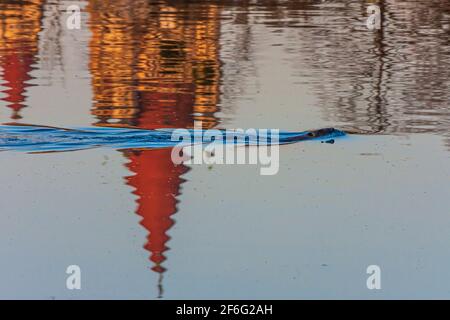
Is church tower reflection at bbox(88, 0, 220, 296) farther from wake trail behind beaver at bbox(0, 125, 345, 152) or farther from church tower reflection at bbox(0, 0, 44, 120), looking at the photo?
church tower reflection at bbox(0, 0, 44, 120)

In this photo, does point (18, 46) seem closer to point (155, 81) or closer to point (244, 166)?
point (155, 81)

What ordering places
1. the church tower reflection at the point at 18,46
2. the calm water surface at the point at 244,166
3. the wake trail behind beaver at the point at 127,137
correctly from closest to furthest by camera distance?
the calm water surface at the point at 244,166 → the wake trail behind beaver at the point at 127,137 → the church tower reflection at the point at 18,46

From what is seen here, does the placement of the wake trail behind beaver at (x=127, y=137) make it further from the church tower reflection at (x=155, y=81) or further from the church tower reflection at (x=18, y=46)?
the church tower reflection at (x=18, y=46)

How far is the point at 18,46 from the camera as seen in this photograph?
21766mm

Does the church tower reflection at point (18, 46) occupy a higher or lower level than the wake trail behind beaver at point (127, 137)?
lower

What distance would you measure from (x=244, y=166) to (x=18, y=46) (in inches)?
385

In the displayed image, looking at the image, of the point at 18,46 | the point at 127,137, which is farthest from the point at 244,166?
the point at 18,46

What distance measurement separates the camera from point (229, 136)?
14.1m

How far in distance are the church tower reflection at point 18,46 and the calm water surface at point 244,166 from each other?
2.0 inches

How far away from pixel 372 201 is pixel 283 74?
7.16m

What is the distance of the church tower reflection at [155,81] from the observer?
38.1ft

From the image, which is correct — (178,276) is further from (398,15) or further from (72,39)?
(398,15)

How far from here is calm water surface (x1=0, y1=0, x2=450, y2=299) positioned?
9.67 metres

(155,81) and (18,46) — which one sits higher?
(155,81)
